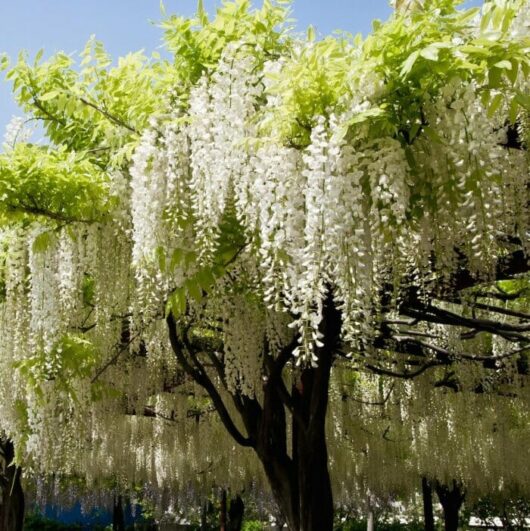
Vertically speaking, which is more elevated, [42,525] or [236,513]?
[236,513]

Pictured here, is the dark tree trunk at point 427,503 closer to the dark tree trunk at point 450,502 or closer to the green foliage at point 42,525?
the dark tree trunk at point 450,502

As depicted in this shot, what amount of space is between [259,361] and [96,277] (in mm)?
1830

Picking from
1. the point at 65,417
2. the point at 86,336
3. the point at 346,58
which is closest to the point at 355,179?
the point at 346,58

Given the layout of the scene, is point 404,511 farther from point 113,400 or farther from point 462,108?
point 462,108

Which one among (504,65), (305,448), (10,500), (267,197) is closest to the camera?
(504,65)

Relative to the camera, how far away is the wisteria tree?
3.20 meters

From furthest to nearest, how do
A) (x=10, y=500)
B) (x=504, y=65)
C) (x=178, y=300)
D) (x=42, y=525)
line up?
(x=42, y=525), (x=10, y=500), (x=178, y=300), (x=504, y=65)

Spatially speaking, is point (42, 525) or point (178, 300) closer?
point (178, 300)

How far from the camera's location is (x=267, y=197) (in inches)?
141

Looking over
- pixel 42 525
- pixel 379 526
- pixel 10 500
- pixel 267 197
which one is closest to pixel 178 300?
pixel 267 197

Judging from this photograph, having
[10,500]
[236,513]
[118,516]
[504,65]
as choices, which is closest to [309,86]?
[504,65]

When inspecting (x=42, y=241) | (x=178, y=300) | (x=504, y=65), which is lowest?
(x=178, y=300)

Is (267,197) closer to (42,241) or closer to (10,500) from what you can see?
(42,241)

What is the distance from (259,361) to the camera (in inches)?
253
